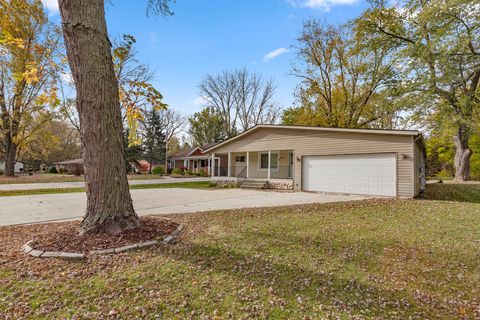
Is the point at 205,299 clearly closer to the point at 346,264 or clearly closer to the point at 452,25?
the point at 346,264

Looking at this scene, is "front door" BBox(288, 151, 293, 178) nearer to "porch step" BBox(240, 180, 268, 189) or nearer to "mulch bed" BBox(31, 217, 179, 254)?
"porch step" BBox(240, 180, 268, 189)

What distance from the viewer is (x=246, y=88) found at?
34.5 meters

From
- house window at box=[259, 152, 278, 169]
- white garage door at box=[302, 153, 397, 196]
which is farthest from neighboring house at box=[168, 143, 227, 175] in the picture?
white garage door at box=[302, 153, 397, 196]

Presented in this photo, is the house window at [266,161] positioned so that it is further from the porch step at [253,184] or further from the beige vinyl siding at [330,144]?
the porch step at [253,184]

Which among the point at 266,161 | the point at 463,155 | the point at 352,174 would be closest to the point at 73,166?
the point at 266,161

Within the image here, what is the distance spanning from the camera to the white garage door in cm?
1108

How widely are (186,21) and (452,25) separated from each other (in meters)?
13.9

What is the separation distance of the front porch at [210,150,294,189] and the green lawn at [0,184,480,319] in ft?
34.1

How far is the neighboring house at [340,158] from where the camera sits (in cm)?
1075

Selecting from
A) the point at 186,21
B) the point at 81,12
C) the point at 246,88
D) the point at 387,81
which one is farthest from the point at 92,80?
the point at 246,88

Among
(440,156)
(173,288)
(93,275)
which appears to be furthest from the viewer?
(440,156)

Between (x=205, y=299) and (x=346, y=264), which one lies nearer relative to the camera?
(x=205, y=299)

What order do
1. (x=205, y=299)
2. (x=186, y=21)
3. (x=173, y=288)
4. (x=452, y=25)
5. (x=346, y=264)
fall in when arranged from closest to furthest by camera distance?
1. (x=205, y=299)
2. (x=173, y=288)
3. (x=346, y=264)
4. (x=186, y=21)
5. (x=452, y=25)

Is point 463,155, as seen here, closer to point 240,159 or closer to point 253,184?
point 253,184
